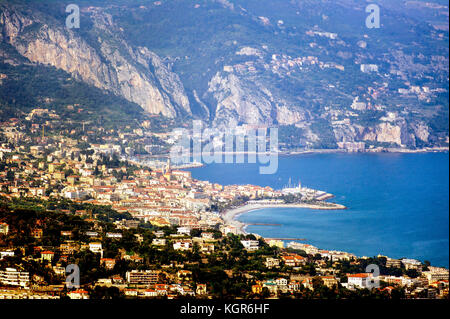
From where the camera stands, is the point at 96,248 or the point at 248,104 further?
the point at 248,104

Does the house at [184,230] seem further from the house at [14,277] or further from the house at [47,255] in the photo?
the house at [14,277]

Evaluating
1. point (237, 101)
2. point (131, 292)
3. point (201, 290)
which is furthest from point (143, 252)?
point (237, 101)

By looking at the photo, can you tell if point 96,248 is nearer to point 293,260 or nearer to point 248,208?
point 293,260

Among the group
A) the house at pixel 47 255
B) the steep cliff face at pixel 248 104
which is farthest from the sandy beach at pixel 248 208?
the steep cliff face at pixel 248 104

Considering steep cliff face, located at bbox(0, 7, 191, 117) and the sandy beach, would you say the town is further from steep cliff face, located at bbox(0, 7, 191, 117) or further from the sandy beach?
steep cliff face, located at bbox(0, 7, 191, 117)

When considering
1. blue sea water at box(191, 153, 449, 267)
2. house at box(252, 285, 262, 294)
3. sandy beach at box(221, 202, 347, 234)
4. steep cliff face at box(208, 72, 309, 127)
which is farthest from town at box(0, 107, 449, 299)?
steep cliff face at box(208, 72, 309, 127)
